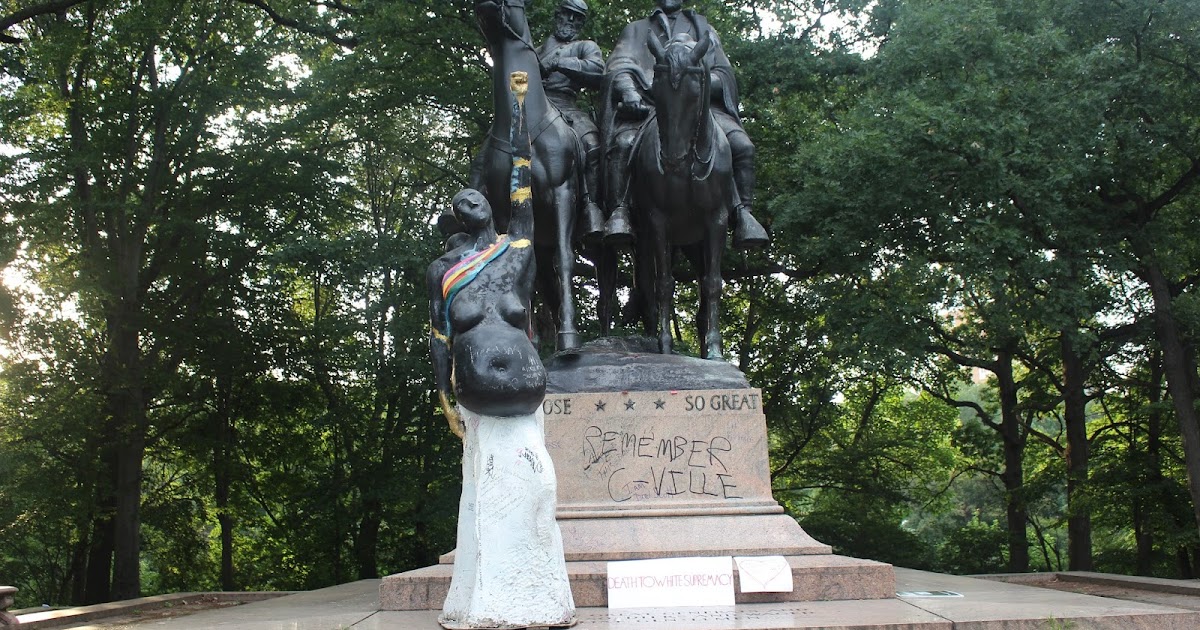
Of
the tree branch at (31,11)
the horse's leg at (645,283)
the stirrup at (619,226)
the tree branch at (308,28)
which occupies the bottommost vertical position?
the horse's leg at (645,283)

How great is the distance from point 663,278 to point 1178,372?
31.8ft

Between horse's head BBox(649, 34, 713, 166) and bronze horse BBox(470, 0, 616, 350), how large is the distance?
2.96 ft

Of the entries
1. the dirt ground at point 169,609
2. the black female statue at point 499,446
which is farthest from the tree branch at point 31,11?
the black female statue at point 499,446

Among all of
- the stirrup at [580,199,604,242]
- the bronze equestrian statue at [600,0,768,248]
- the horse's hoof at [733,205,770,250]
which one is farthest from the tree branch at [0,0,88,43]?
the horse's hoof at [733,205,770,250]

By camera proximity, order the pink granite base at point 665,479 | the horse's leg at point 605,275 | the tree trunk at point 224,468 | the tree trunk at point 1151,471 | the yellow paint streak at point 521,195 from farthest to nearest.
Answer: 1. the tree trunk at point 224,468
2. the tree trunk at point 1151,471
3. the horse's leg at point 605,275
4. the pink granite base at point 665,479
5. the yellow paint streak at point 521,195

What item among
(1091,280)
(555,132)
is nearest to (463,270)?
(555,132)

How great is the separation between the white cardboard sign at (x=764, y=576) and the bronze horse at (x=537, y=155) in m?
2.57

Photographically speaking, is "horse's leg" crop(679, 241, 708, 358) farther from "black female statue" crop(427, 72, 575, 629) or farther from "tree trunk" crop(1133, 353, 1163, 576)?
"tree trunk" crop(1133, 353, 1163, 576)

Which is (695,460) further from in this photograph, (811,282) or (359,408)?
(359,408)

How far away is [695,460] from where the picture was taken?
7.76 metres

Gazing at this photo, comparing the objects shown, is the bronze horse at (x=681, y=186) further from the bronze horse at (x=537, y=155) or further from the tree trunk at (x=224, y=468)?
the tree trunk at (x=224, y=468)

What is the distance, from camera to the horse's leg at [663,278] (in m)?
9.05

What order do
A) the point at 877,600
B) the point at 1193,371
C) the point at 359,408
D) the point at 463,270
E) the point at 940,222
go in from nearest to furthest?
the point at 463,270
the point at 877,600
the point at 940,222
the point at 1193,371
the point at 359,408

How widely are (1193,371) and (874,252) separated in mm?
5639
